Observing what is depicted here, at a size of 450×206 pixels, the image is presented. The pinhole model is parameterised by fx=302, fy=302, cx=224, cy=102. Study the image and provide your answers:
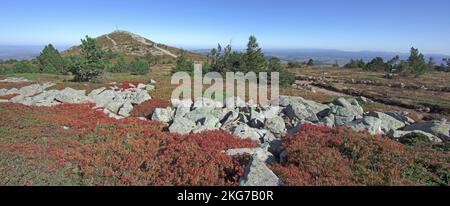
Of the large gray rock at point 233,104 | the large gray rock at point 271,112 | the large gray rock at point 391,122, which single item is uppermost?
the large gray rock at point 233,104

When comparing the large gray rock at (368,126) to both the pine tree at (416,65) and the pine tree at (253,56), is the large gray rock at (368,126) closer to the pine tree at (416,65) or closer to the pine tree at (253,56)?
the pine tree at (253,56)

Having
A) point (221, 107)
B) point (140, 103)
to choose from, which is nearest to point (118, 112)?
point (140, 103)

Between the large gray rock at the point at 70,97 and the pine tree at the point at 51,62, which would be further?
the pine tree at the point at 51,62

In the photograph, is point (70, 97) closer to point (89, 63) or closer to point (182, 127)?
point (182, 127)

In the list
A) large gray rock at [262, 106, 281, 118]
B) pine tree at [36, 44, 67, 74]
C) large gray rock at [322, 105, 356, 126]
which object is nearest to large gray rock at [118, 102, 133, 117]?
large gray rock at [262, 106, 281, 118]

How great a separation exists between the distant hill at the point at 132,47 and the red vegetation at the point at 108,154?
10025cm

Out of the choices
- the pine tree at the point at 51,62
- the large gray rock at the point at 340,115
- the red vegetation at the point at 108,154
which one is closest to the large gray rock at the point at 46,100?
the red vegetation at the point at 108,154

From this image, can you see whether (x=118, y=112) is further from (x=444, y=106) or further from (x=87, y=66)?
(x=444, y=106)

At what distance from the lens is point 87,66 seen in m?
40.6

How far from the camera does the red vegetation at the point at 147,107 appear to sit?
2214 cm

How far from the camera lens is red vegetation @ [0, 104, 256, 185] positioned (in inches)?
388
